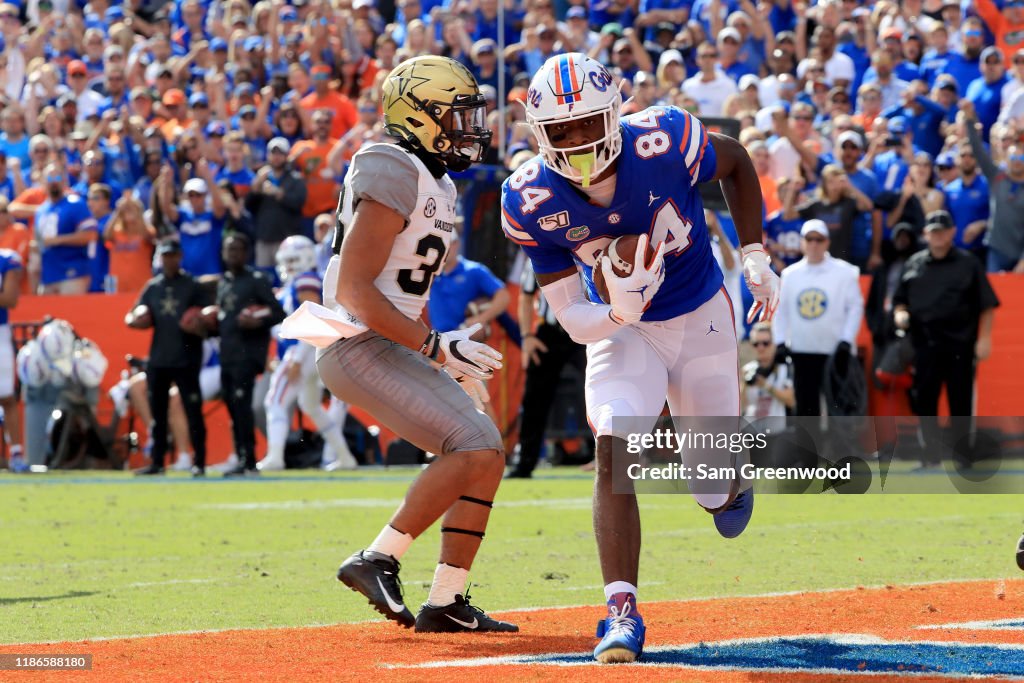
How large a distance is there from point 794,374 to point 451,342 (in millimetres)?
7477

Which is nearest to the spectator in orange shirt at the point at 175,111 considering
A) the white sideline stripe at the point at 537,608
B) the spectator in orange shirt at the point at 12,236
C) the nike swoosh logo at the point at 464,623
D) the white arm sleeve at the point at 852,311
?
the spectator in orange shirt at the point at 12,236

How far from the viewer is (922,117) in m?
14.2

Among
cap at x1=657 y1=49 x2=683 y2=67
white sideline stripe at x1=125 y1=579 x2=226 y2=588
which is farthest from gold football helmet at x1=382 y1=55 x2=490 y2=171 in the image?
cap at x1=657 y1=49 x2=683 y2=67

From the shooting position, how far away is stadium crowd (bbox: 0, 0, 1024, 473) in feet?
43.9

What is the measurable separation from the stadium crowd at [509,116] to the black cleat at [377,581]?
7.19m

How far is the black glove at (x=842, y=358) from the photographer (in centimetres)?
1241

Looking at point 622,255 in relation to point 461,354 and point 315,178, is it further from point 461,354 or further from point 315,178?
point 315,178

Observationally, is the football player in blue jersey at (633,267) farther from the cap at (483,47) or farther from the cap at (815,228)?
the cap at (483,47)

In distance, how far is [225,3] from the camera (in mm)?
20422

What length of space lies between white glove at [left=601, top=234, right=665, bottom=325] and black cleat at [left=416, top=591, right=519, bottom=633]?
50.0 inches

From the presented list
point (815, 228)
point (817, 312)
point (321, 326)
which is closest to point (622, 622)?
point (321, 326)

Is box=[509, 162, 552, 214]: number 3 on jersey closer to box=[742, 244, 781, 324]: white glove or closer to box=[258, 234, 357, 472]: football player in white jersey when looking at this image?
box=[742, 244, 781, 324]: white glove

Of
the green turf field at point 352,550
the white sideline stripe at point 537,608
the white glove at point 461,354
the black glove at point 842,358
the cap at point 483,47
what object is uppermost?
the cap at point 483,47

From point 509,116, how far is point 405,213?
9.98 meters
